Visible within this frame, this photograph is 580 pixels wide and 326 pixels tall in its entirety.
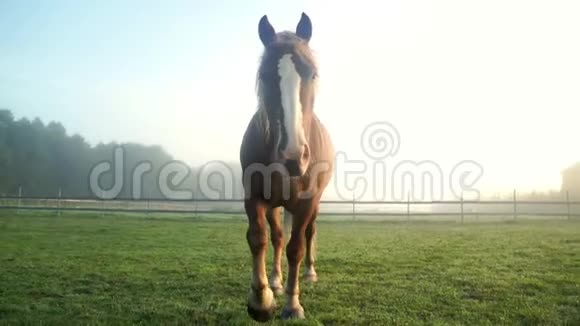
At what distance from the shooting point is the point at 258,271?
12.0 feet

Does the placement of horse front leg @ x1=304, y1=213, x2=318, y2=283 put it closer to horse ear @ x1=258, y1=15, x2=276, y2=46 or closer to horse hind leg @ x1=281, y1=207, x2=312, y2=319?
horse hind leg @ x1=281, y1=207, x2=312, y2=319

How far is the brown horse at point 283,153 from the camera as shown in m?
3.13

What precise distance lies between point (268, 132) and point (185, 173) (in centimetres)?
2081

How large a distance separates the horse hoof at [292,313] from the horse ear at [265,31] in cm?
233

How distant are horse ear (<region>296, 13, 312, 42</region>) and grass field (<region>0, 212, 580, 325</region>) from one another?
2465 mm

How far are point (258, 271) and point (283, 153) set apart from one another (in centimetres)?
116

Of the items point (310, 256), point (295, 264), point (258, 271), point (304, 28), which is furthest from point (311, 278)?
point (304, 28)

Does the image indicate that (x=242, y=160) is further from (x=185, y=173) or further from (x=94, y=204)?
(x=94, y=204)

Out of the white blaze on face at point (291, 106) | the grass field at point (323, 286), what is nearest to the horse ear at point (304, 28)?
the white blaze on face at point (291, 106)

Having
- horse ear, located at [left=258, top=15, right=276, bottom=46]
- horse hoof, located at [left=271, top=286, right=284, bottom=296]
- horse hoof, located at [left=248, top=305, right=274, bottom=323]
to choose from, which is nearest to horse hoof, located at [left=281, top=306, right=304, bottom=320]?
horse hoof, located at [left=248, top=305, right=274, bottom=323]

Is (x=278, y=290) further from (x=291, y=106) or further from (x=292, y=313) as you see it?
(x=291, y=106)

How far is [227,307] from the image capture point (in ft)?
14.1

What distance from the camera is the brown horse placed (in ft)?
10.3

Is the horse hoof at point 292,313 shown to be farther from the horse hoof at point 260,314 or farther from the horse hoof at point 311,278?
the horse hoof at point 311,278
